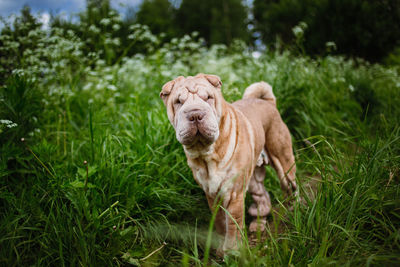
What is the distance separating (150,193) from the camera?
2529 millimetres

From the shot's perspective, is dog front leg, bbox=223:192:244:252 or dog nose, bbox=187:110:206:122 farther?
dog front leg, bbox=223:192:244:252

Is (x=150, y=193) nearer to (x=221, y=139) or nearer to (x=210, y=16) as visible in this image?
(x=221, y=139)

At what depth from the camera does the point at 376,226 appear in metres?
1.89

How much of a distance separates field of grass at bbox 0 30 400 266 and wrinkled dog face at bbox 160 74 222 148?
64cm

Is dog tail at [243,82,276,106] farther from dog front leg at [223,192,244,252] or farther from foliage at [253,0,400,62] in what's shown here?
foliage at [253,0,400,62]

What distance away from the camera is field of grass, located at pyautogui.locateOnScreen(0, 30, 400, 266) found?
180 cm

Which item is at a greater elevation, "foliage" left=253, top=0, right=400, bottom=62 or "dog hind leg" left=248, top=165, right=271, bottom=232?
"foliage" left=253, top=0, right=400, bottom=62

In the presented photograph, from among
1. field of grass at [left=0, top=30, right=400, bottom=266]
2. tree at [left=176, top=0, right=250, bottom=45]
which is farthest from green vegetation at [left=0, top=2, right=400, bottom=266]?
tree at [left=176, top=0, right=250, bottom=45]

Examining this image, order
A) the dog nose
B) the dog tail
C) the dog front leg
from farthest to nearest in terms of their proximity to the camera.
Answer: the dog tail, the dog front leg, the dog nose

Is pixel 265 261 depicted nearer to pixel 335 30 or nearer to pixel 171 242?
pixel 171 242

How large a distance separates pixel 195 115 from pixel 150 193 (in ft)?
3.68

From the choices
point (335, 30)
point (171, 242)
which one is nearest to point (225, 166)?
point (171, 242)

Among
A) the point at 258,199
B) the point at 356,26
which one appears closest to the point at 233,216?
the point at 258,199

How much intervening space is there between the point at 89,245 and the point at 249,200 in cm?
186
